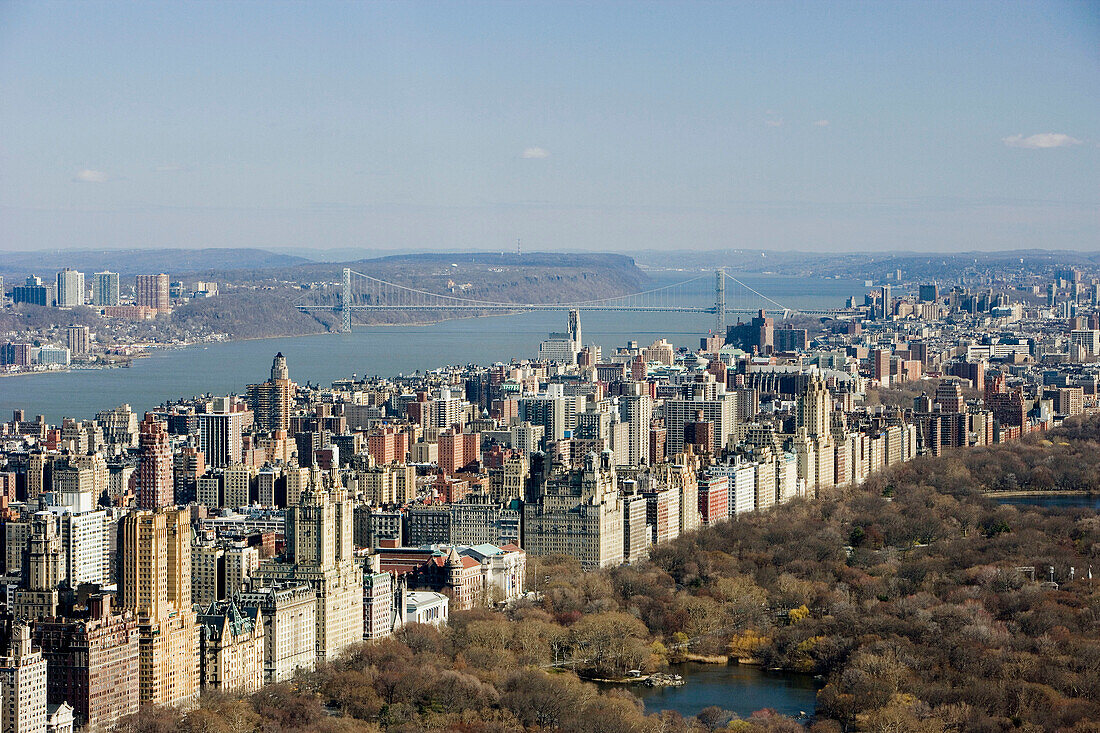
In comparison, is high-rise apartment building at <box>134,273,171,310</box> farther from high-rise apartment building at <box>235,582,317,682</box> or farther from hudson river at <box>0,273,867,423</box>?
high-rise apartment building at <box>235,582,317,682</box>

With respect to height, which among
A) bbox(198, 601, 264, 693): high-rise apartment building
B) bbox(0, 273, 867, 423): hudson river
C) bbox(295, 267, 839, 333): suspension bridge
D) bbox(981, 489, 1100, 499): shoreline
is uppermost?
bbox(295, 267, 839, 333): suspension bridge

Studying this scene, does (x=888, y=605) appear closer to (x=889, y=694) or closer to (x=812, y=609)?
(x=812, y=609)

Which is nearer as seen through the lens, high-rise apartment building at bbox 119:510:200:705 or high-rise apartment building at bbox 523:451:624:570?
high-rise apartment building at bbox 119:510:200:705

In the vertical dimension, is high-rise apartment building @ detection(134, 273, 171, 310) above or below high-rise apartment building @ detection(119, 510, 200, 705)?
above

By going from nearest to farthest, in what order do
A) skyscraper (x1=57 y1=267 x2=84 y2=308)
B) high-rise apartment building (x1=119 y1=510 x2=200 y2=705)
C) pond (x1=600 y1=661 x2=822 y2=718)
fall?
1. high-rise apartment building (x1=119 y1=510 x2=200 y2=705)
2. pond (x1=600 y1=661 x2=822 y2=718)
3. skyscraper (x1=57 y1=267 x2=84 y2=308)

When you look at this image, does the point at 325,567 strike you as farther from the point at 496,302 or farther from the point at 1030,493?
the point at 496,302

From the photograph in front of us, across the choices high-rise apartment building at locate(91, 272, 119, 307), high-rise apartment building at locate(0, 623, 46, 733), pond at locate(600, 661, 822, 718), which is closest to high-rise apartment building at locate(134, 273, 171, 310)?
high-rise apartment building at locate(91, 272, 119, 307)

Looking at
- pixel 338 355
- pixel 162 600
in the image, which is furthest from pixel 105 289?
pixel 162 600
